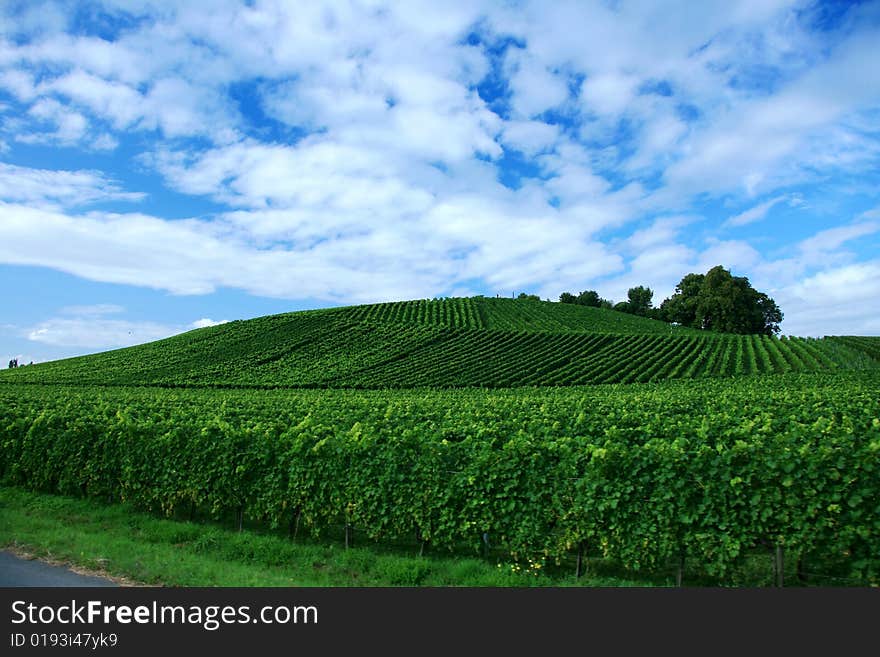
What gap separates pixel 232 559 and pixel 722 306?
98717 millimetres

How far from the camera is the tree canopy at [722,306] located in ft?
305

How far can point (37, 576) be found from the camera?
314 inches

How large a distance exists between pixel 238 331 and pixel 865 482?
73.8 meters

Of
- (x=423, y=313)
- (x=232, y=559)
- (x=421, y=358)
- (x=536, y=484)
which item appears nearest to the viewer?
(x=536, y=484)

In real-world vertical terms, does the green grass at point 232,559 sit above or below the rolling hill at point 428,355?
below

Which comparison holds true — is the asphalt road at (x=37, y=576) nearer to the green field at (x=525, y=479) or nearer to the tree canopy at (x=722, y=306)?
the green field at (x=525, y=479)

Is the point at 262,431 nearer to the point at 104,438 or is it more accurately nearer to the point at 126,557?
the point at 126,557

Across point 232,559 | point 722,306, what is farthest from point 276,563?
point 722,306

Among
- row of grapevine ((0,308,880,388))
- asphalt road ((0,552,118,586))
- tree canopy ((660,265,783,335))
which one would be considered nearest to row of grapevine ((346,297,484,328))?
row of grapevine ((0,308,880,388))

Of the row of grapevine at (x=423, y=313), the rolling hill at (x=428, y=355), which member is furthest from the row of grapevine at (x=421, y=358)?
the row of grapevine at (x=423, y=313)

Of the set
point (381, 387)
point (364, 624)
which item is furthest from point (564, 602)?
point (381, 387)

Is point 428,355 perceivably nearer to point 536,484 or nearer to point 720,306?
point 536,484

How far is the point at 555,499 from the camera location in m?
8.09

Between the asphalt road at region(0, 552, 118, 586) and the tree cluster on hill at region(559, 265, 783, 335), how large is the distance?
328ft
